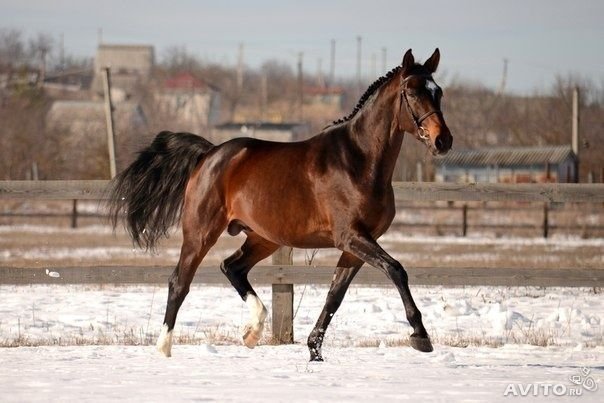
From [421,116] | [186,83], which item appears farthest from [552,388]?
[186,83]

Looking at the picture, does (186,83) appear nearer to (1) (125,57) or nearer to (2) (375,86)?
(1) (125,57)

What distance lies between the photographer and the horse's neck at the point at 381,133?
7.69m

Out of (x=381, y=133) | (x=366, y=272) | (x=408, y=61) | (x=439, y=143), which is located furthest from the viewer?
(x=366, y=272)

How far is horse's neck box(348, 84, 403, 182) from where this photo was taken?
769 centimetres

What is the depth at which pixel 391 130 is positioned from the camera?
7766mm

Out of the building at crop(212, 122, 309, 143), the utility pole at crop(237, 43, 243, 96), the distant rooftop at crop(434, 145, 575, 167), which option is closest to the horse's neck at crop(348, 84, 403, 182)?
the distant rooftop at crop(434, 145, 575, 167)

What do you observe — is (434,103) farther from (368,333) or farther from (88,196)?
(88,196)

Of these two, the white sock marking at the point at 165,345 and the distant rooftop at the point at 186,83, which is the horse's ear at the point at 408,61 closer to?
the white sock marking at the point at 165,345

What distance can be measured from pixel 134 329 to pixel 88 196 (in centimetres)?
130

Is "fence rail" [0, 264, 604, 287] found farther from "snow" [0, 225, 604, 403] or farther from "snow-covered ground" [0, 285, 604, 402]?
"snow-covered ground" [0, 285, 604, 402]

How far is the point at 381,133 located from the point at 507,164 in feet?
184

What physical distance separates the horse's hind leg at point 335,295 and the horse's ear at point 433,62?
153 centimetres

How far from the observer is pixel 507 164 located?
206ft

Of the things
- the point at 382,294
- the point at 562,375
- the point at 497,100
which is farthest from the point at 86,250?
the point at 497,100
